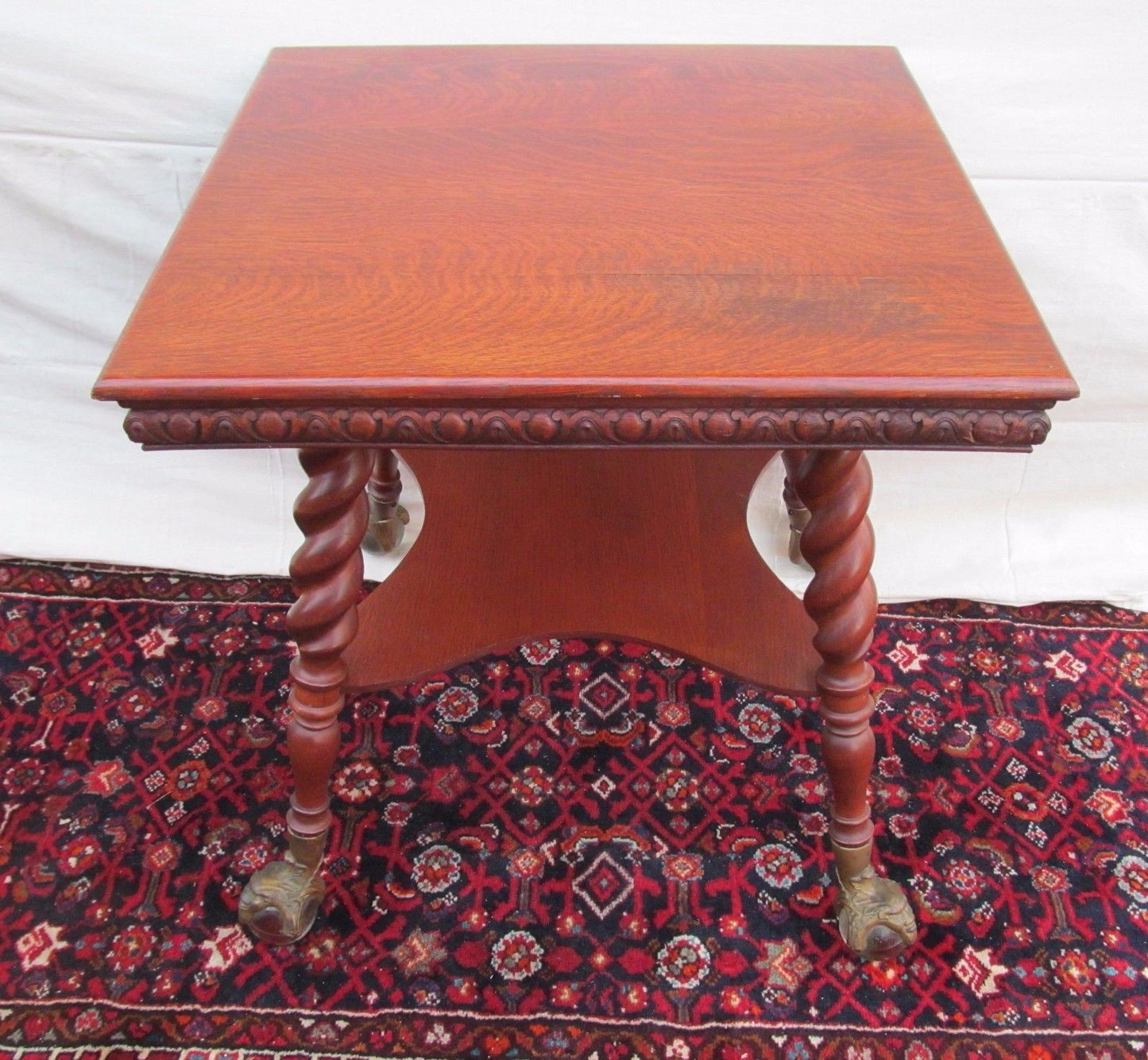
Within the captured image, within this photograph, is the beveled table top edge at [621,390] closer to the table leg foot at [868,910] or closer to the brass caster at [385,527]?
the table leg foot at [868,910]

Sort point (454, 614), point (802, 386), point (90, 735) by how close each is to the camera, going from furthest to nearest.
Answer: point (90, 735) < point (454, 614) < point (802, 386)

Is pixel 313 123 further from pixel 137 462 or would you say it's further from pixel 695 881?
pixel 695 881

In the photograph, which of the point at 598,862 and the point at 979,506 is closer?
the point at 598,862

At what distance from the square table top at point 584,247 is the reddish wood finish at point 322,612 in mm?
127

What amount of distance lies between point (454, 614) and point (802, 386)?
42 centimetres

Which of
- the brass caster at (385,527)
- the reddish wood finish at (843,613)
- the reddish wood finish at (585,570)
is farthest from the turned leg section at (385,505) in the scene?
the reddish wood finish at (843,613)

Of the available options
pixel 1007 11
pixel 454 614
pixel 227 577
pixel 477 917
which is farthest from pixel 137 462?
pixel 1007 11

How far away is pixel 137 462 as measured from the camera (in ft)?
3.81

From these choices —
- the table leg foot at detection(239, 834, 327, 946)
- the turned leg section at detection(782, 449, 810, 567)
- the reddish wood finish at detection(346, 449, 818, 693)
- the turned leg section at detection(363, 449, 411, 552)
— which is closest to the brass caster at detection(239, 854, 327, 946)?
the table leg foot at detection(239, 834, 327, 946)

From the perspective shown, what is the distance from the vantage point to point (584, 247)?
0.63 metres

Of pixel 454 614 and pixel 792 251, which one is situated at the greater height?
pixel 792 251

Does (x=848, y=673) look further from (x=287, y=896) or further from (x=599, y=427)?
(x=287, y=896)

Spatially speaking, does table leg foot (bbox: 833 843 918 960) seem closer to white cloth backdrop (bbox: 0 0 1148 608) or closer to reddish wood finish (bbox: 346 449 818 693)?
reddish wood finish (bbox: 346 449 818 693)

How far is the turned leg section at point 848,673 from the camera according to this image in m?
0.69
